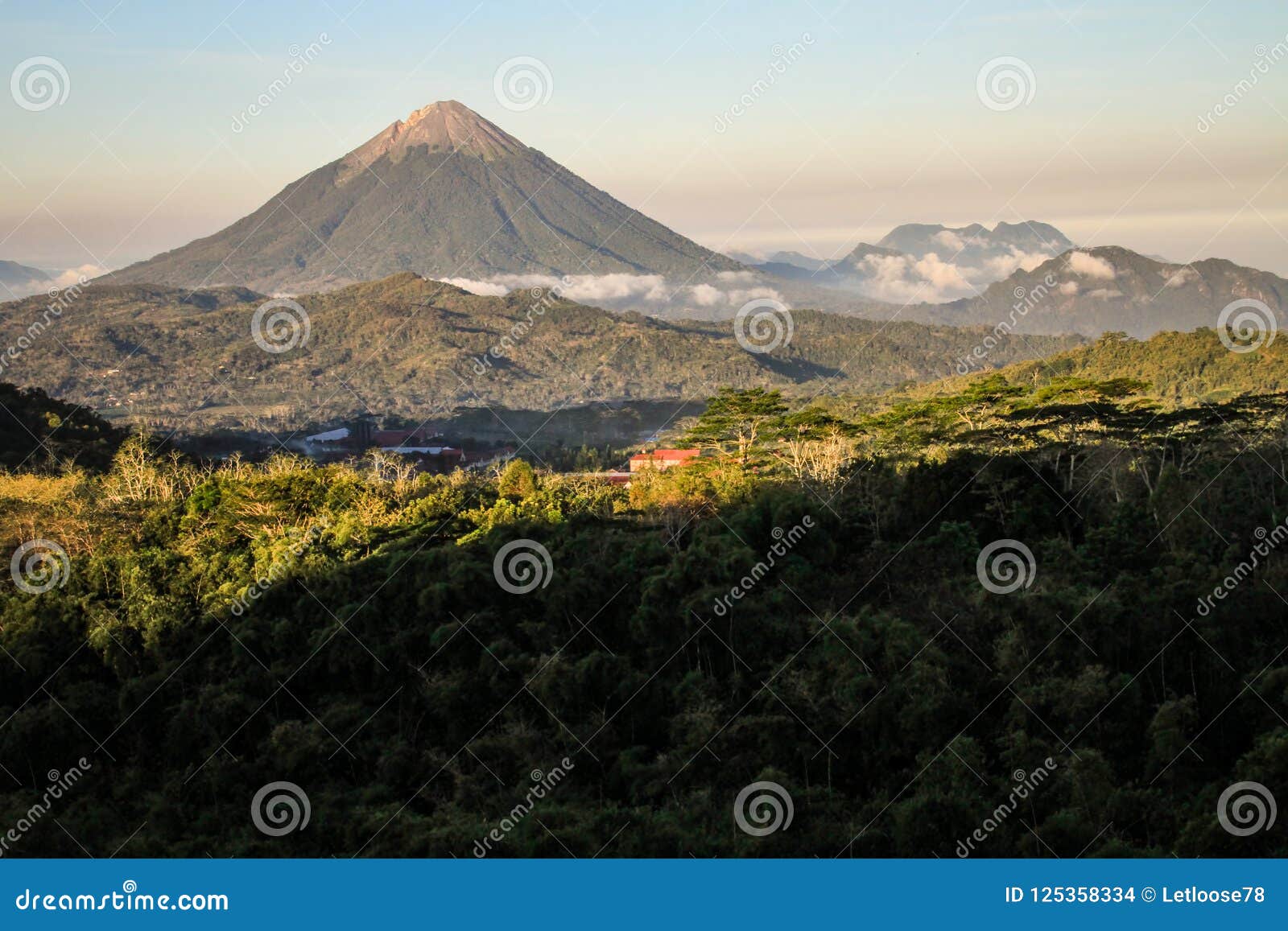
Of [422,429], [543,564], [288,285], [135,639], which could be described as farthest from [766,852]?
[288,285]

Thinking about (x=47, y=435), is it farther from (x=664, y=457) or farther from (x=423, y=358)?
(x=423, y=358)

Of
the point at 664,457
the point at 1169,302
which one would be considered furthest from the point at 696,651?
the point at 1169,302

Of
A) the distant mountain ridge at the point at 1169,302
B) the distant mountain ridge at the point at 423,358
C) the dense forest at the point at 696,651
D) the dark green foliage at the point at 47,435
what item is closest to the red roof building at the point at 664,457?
the dense forest at the point at 696,651

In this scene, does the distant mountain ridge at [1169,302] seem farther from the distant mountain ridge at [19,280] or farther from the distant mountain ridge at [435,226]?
the distant mountain ridge at [19,280]

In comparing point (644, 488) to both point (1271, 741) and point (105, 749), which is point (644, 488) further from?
point (1271, 741)

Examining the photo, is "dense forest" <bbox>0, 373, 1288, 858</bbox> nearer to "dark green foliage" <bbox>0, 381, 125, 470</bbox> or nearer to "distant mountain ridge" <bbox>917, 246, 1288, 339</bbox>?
"dark green foliage" <bbox>0, 381, 125, 470</bbox>

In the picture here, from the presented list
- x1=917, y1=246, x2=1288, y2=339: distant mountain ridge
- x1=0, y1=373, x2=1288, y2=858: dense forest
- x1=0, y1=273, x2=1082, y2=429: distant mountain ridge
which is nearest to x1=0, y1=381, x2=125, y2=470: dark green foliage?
x1=0, y1=373, x2=1288, y2=858: dense forest

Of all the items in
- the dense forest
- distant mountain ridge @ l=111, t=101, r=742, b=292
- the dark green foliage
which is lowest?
the dense forest
